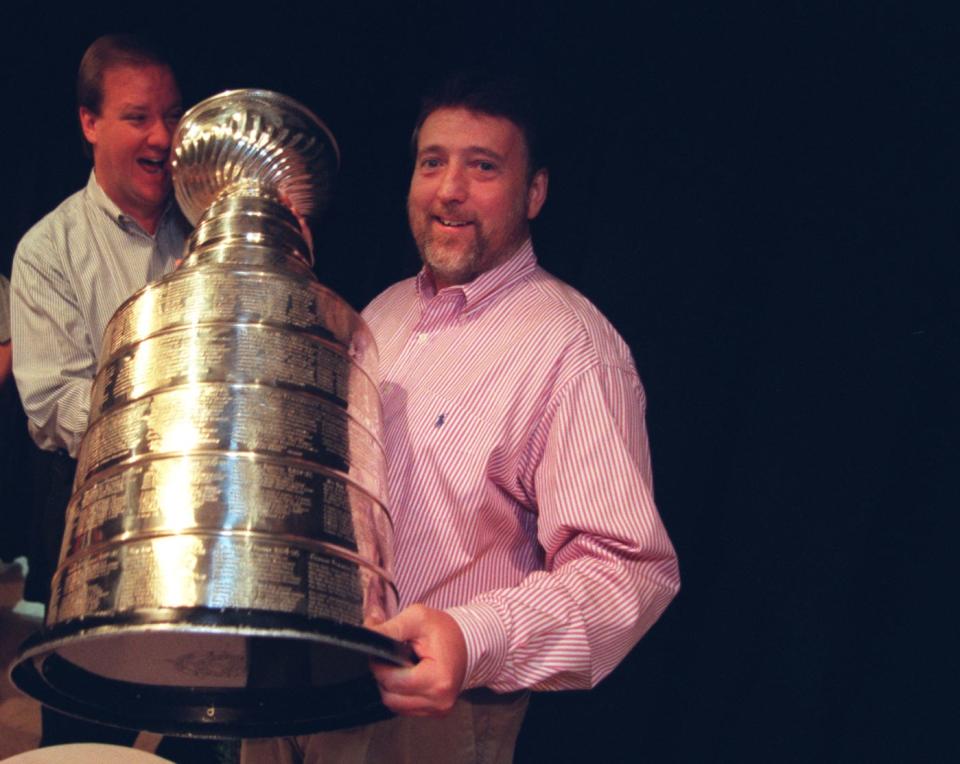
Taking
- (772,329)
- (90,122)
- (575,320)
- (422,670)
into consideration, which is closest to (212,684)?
(422,670)

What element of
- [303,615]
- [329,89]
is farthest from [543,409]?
[329,89]

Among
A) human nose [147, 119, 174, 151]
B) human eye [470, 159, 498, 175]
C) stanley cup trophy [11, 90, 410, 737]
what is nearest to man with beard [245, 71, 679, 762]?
human eye [470, 159, 498, 175]

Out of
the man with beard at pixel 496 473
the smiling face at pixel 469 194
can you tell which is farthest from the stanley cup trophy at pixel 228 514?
the smiling face at pixel 469 194

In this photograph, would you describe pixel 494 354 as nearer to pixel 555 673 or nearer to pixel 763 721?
pixel 555 673

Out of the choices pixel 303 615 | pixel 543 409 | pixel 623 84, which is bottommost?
pixel 303 615

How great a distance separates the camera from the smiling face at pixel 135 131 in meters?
1.94

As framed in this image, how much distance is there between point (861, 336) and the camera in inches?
65.8

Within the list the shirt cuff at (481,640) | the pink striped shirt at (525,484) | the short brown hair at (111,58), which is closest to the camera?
the shirt cuff at (481,640)

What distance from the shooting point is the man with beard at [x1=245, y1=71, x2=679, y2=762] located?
1.14 metres

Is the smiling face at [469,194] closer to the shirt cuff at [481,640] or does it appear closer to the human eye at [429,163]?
the human eye at [429,163]

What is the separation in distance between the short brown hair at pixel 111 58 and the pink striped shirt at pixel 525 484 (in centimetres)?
105

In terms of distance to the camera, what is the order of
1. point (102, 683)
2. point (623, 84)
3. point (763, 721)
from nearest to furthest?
point (102, 683), point (763, 721), point (623, 84)

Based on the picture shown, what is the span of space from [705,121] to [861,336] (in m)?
0.60

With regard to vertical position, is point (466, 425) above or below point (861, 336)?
below
